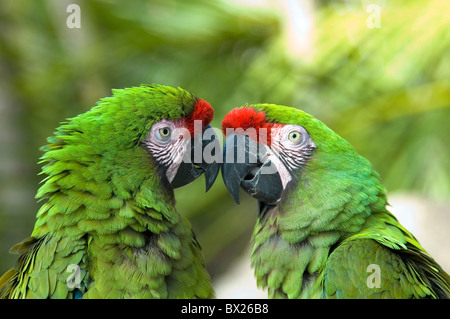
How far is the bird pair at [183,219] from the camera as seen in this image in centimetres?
101

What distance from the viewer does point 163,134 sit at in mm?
1121

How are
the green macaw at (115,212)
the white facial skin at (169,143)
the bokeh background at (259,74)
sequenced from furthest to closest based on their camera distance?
the bokeh background at (259,74) → the white facial skin at (169,143) → the green macaw at (115,212)

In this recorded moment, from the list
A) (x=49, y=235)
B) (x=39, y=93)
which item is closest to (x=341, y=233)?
(x=49, y=235)

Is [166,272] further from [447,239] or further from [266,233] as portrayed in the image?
[447,239]

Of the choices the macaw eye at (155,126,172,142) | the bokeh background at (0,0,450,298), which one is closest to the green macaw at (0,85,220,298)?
the macaw eye at (155,126,172,142)

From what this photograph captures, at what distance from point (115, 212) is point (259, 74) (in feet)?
5.06

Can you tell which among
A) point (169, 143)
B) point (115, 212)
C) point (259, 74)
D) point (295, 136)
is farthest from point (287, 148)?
point (259, 74)

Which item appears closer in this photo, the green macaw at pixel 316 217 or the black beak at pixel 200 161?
the green macaw at pixel 316 217

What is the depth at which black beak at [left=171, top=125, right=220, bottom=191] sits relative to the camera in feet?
3.84

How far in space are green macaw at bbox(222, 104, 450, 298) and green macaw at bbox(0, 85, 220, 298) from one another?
0.18m

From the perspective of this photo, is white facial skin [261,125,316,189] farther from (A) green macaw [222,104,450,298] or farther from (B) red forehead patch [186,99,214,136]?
(B) red forehead patch [186,99,214,136]

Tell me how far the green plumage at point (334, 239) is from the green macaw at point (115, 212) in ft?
0.71

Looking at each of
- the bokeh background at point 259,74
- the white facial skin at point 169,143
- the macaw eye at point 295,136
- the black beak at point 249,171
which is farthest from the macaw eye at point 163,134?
the bokeh background at point 259,74

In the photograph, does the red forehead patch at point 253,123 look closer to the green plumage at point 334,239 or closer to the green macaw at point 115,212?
the green plumage at point 334,239
